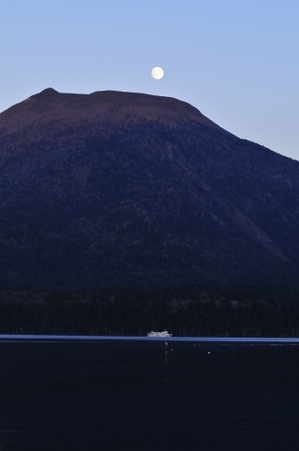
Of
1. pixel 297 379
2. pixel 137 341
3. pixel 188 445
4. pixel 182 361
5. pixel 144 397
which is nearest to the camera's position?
pixel 188 445

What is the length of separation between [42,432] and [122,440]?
4045 millimetres

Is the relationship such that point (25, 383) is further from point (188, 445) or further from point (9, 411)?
point (188, 445)

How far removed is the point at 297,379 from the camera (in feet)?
258

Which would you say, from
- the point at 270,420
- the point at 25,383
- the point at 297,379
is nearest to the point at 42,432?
the point at 270,420

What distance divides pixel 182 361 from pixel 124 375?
26.2 meters

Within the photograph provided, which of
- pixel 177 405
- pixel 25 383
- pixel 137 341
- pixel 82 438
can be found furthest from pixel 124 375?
pixel 137 341

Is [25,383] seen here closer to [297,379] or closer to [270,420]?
[297,379]

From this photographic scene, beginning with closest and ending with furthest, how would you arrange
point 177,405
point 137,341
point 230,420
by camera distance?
point 230,420
point 177,405
point 137,341

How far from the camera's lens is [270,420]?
2018 inches

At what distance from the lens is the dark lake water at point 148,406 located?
44312 mm

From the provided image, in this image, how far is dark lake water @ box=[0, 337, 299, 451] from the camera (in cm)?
4431

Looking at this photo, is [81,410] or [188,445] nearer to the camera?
[188,445]

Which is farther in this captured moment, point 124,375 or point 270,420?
point 124,375

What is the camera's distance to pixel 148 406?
5762 centimetres
